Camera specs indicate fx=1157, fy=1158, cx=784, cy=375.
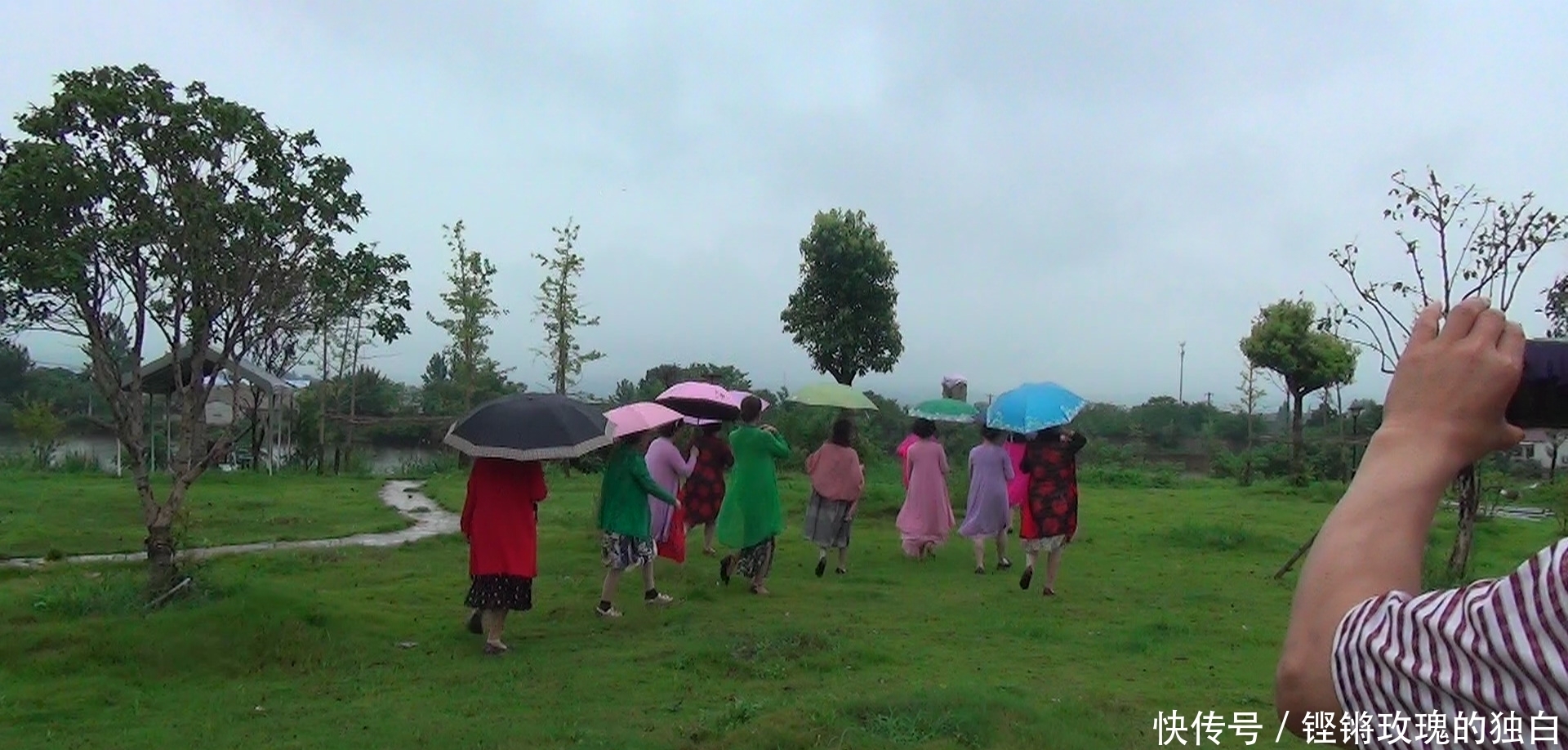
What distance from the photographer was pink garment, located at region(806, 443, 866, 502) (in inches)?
432

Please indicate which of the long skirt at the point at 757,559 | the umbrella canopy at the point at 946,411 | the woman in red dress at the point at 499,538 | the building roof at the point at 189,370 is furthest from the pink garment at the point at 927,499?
the building roof at the point at 189,370

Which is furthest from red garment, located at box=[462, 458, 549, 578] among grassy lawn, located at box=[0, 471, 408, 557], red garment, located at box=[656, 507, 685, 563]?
red garment, located at box=[656, 507, 685, 563]

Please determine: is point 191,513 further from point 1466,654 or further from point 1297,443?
point 1297,443

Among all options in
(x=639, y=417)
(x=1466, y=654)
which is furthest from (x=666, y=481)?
(x=1466, y=654)

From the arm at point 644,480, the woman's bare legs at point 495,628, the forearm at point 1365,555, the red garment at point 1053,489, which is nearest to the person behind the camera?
the forearm at point 1365,555

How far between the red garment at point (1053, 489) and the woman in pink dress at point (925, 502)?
1.91 meters

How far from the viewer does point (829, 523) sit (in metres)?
11.1

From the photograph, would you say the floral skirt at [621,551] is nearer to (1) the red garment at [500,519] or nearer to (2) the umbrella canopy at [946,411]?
(1) the red garment at [500,519]

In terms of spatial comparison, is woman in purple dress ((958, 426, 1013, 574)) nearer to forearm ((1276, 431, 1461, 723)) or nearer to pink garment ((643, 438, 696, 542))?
pink garment ((643, 438, 696, 542))

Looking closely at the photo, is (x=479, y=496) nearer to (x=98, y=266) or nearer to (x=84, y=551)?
(x=98, y=266)

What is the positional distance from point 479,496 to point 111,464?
1715cm

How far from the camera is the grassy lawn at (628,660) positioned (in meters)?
5.59

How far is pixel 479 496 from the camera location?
7.80m

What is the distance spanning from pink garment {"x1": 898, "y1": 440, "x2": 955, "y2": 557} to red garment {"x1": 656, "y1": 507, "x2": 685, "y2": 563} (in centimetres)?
270
